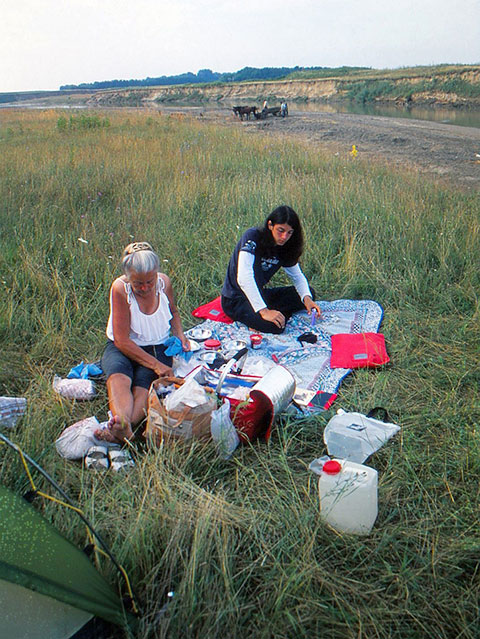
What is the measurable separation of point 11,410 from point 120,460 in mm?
824

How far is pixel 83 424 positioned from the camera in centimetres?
280

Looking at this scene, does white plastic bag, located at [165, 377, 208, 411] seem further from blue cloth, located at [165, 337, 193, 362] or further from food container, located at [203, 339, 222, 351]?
food container, located at [203, 339, 222, 351]

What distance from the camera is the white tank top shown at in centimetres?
335

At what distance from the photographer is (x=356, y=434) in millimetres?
2801

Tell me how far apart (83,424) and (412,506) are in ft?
5.95

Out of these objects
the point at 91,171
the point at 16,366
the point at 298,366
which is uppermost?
the point at 91,171

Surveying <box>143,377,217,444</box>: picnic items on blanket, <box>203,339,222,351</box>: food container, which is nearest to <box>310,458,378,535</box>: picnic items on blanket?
<box>143,377,217,444</box>: picnic items on blanket

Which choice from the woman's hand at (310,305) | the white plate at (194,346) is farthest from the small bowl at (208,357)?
the woman's hand at (310,305)

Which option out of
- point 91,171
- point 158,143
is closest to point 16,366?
point 91,171

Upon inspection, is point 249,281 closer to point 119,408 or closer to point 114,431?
point 119,408

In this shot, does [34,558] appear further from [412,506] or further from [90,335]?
[90,335]

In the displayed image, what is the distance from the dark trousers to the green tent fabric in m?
2.81

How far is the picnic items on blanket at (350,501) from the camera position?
2199 millimetres

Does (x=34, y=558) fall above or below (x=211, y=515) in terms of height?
above
